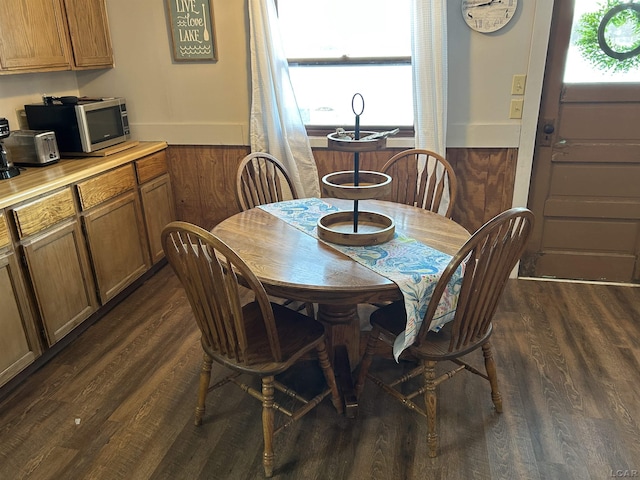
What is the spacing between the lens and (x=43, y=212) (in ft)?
7.52

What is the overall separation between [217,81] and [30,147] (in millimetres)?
1171

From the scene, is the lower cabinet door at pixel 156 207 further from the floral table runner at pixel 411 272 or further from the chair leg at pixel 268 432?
the chair leg at pixel 268 432

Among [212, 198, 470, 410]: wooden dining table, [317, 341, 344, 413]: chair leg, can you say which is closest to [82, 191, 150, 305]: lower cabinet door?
[212, 198, 470, 410]: wooden dining table

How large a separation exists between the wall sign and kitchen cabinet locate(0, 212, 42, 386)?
1587 mm

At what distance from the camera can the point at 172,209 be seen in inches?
135

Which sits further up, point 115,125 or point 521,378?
point 115,125

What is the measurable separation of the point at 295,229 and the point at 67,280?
4.17ft

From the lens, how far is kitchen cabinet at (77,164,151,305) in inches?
104

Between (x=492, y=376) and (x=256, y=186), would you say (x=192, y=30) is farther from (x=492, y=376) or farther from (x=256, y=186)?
(x=492, y=376)

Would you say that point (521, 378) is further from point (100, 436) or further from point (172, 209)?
point (172, 209)

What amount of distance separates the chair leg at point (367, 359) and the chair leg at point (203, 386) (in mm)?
613

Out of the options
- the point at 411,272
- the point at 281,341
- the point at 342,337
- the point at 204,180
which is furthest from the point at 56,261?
the point at 411,272

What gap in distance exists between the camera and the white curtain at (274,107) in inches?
113

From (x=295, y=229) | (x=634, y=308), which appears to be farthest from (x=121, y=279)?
(x=634, y=308)
